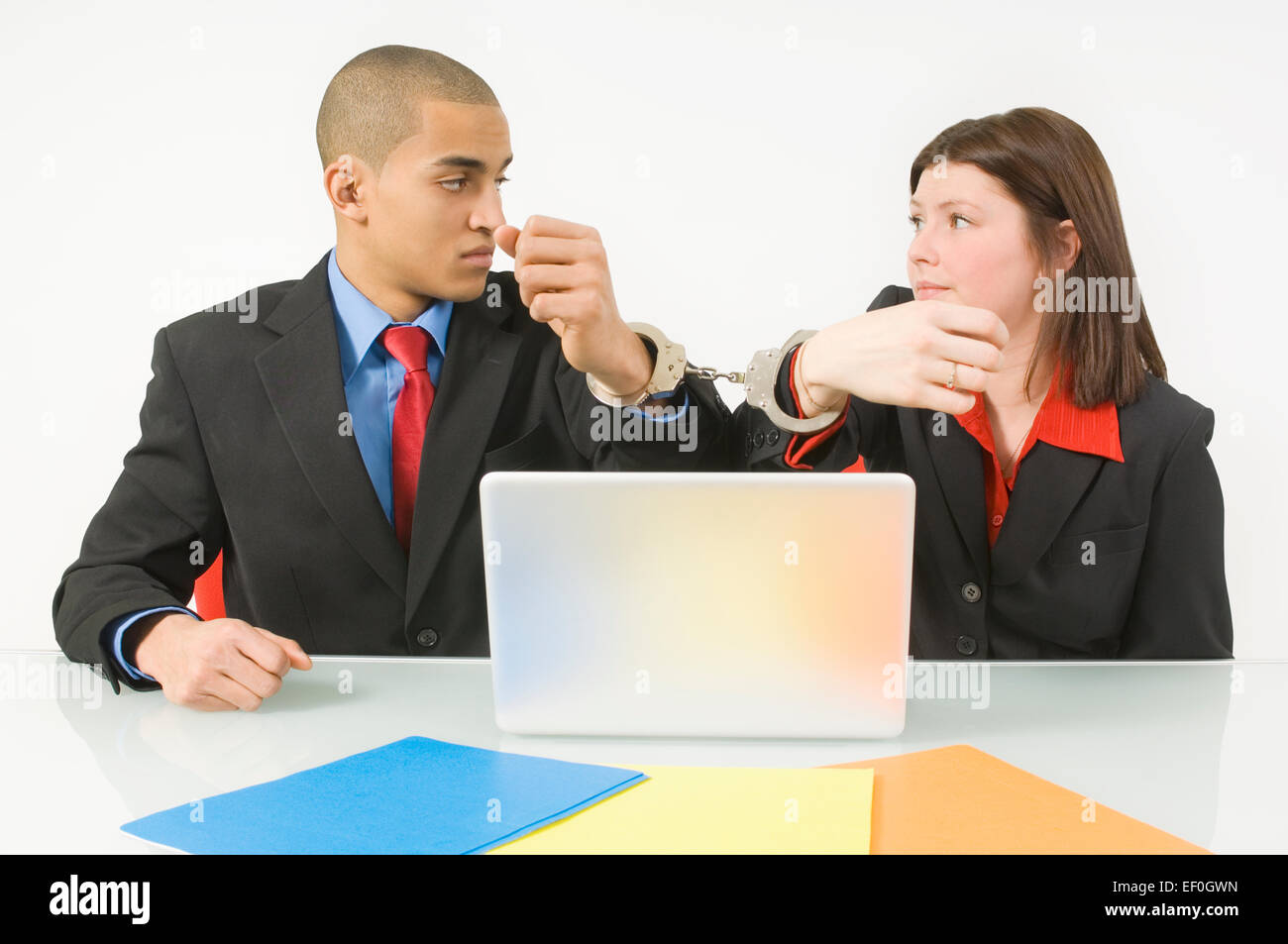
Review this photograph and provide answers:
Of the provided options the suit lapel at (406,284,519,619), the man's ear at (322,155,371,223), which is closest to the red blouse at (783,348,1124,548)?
the suit lapel at (406,284,519,619)

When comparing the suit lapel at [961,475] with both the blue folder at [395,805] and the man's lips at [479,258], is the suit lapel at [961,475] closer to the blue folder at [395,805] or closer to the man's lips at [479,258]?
the man's lips at [479,258]

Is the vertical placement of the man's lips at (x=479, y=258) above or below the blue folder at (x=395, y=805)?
above

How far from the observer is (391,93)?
2062mm

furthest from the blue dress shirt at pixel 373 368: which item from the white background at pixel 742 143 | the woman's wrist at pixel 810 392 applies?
the white background at pixel 742 143

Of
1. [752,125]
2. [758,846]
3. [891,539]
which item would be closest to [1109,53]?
[752,125]

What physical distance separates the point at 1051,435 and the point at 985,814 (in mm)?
1041

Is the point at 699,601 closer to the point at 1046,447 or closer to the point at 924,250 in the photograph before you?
the point at 1046,447

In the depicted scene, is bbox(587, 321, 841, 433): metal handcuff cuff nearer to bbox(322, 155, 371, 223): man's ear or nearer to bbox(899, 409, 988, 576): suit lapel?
bbox(899, 409, 988, 576): suit lapel

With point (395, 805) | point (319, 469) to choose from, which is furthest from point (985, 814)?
point (319, 469)

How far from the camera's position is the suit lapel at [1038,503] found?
6.13 feet

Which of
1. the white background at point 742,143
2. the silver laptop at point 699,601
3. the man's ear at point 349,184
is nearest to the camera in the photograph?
the silver laptop at point 699,601

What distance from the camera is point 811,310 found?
3.18 meters
